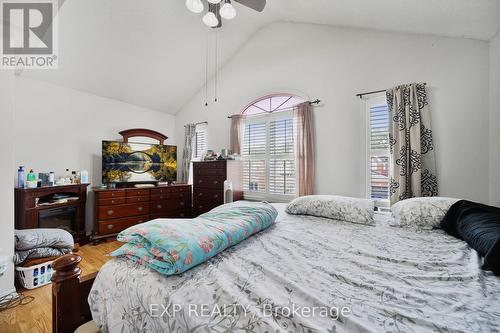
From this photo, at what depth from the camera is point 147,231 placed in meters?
0.97

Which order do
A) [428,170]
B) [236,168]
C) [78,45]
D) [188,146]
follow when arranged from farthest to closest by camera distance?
[188,146], [236,168], [78,45], [428,170]

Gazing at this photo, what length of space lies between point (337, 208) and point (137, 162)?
328 cm

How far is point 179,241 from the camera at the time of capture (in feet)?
2.90

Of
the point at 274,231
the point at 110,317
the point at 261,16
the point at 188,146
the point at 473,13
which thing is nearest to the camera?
the point at 110,317

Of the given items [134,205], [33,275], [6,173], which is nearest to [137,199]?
[134,205]

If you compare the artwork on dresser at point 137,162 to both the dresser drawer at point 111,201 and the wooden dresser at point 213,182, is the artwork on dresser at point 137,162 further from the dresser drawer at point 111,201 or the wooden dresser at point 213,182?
the wooden dresser at point 213,182

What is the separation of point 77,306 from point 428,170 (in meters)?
2.99

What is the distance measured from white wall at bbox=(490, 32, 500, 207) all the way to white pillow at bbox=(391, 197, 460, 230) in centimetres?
63

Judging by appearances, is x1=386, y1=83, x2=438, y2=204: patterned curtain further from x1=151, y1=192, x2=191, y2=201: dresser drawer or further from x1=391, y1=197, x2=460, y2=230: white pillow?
x1=151, y1=192, x2=191, y2=201: dresser drawer

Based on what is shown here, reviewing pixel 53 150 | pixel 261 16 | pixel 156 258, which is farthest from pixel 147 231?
pixel 261 16

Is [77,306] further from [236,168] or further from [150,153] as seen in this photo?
[150,153]

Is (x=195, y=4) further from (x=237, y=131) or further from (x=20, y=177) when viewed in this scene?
(x=20, y=177)
